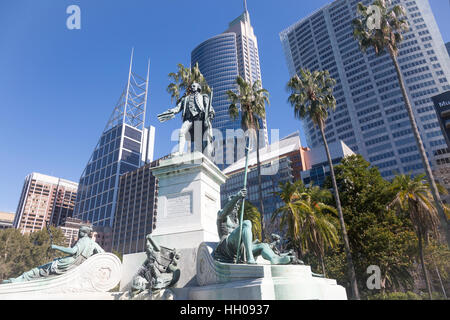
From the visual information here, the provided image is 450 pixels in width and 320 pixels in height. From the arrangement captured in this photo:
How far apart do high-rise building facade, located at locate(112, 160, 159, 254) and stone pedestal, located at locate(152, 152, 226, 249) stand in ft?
408

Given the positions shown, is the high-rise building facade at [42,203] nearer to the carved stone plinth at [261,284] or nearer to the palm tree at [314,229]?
the palm tree at [314,229]

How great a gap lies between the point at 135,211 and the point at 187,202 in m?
141

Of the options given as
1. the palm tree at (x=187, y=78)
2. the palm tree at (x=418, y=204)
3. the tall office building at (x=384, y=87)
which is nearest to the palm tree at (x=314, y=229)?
the palm tree at (x=418, y=204)

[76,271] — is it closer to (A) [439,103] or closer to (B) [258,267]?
(B) [258,267]

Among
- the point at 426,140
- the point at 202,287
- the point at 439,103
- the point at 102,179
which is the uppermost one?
the point at 102,179

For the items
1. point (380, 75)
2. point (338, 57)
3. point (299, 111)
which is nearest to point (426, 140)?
point (380, 75)

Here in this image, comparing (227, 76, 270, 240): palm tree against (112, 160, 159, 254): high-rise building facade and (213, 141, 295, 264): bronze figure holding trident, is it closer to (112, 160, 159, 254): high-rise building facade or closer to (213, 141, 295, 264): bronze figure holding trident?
(213, 141, 295, 264): bronze figure holding trident

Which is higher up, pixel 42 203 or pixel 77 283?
pixel 42 203

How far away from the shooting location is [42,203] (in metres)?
173

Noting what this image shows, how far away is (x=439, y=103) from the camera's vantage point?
68625 mm

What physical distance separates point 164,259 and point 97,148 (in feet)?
692

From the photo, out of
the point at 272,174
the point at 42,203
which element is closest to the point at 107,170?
the point at 42,203

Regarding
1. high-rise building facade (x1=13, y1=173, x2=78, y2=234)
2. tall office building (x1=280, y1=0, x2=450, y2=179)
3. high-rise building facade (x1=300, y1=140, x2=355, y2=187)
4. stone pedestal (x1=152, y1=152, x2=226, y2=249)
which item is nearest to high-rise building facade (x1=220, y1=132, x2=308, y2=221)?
high-rise building facade (x1=300, y1=140, x2=355, y2=187)

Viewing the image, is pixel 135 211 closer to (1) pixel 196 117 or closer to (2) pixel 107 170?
(2) pixel 107 170
